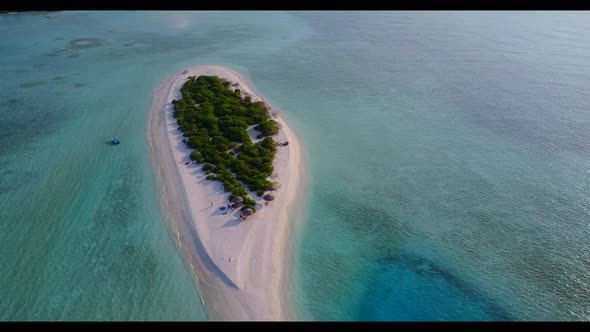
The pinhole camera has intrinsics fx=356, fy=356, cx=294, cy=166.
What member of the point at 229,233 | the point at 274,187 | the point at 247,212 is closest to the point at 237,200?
the point at 247,212

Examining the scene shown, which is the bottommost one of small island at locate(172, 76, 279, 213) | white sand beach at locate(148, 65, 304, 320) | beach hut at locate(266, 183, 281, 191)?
white sand beach at locate(148, 65, 304, 320)

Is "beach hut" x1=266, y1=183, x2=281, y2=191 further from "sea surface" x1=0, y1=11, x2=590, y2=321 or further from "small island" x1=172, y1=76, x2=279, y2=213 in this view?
"sea surface" x1=0, y1=11, x2=590, y2=321

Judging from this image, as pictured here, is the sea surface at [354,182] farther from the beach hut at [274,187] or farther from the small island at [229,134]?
the small island at [229,134]

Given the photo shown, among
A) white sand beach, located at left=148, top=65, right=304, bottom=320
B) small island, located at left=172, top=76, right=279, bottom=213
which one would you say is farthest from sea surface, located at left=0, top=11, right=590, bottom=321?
small island, located at left=172, top=76, right=279, bottom=213

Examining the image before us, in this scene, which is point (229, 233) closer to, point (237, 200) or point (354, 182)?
point (237, 200)

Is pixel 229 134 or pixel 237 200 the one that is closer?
pixel 237 200

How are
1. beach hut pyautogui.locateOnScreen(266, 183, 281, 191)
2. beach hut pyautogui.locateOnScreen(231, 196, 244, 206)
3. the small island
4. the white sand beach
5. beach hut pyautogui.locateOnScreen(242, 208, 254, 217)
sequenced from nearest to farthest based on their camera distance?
1. the white sand beach
2. beach hut pyautogui.locateOnScreen(242, 208, 254, 217)
3. beach hut pyautogui.locateOnScreen(231, 196, 244, 206)
4. beach hut pyautogui.locateOnScreen(266, 183, 281, 191)
5. the small island
